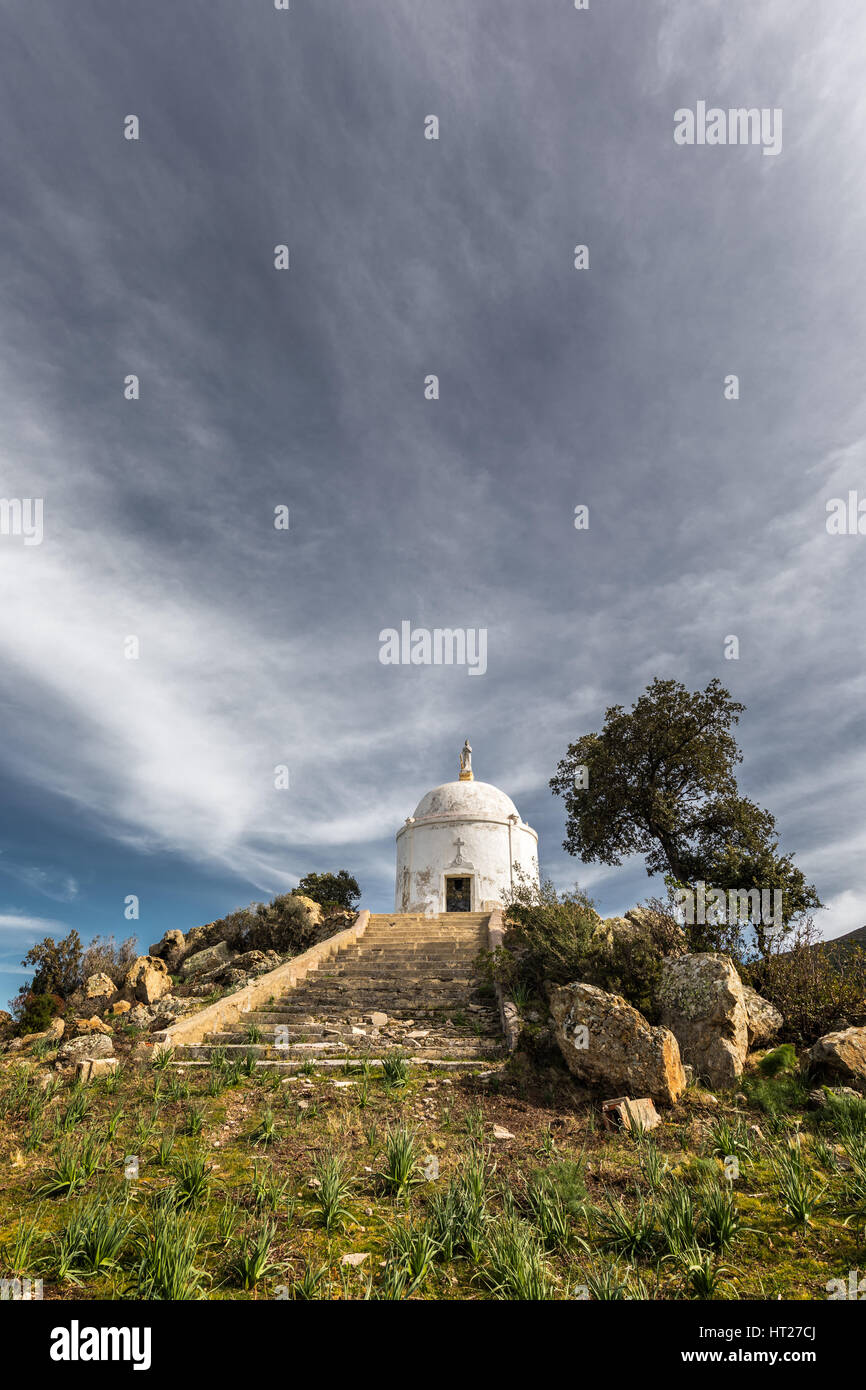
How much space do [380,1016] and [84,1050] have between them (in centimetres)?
443

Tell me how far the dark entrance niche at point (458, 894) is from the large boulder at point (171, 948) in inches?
393

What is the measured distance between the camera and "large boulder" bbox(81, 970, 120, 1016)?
17500 millimetres

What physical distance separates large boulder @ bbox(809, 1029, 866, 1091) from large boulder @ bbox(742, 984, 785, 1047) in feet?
3.05

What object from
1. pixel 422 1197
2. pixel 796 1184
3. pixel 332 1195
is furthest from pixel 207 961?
pixel 796 1184

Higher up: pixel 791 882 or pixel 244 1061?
pixel 791 882

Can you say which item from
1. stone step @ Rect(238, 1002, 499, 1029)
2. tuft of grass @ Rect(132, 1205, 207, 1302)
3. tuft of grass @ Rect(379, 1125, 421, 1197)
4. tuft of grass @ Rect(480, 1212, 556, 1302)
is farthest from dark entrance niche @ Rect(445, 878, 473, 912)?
tuft of grass @ Rect(132, 1205, 207, 1302)

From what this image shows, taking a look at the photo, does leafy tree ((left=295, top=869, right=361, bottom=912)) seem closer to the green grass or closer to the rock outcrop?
the rock outcrop

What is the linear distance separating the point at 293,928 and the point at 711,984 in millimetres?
15651

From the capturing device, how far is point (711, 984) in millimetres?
8367

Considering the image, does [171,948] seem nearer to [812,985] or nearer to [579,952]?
[579,952]

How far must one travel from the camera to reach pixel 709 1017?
26.7ft

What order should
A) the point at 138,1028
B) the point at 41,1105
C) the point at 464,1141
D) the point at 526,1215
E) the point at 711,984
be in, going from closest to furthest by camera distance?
1. the point at 526,1215
2. the point at 464,1141
3. the point at 41,1105
4. the point at 711,984
5. the point at 138,1028
